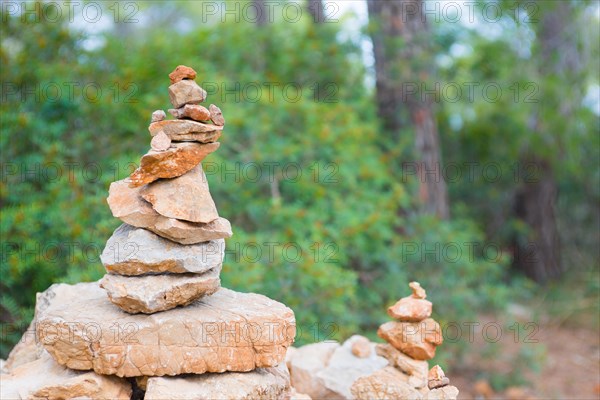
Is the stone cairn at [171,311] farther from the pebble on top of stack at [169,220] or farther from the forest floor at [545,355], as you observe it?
the forest floor at [545,355]

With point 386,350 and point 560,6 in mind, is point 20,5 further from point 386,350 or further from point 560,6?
point 560,6

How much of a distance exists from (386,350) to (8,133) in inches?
194

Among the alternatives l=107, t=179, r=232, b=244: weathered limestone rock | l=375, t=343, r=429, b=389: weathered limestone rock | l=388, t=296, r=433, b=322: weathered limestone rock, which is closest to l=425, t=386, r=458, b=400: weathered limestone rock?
l=375, t=343, r=429, b=389: weathered limestone rock

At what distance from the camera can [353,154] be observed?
29.3 ft

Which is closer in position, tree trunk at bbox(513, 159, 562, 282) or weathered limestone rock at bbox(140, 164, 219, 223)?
weathered limestone rock at bbox(140, 164, 219, 223)

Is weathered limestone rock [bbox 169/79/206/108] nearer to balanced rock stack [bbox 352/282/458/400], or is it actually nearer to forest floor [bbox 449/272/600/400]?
balanced rock stack [bbox 352/282/458/400]

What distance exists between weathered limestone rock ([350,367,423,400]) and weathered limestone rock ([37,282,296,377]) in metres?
0.77

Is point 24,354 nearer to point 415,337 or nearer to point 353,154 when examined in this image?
point 415,337

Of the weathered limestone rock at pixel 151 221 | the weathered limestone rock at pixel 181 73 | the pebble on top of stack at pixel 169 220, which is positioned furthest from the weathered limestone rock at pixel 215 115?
the weathered limestone rock at pixel 151 221

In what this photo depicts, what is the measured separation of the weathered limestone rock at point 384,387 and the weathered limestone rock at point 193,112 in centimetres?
210

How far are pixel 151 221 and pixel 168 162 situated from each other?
0.38 metres

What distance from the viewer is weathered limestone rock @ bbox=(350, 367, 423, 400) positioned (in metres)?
4.48

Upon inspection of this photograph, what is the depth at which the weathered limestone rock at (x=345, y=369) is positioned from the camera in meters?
5.02

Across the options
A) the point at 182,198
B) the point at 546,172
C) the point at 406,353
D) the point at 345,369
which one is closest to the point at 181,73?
the point at 182,198
